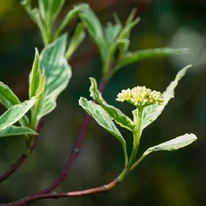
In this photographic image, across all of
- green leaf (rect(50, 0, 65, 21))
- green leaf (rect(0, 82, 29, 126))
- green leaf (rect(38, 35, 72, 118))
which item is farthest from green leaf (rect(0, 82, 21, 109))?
green leaf (rect(50, 0, 65, 21))

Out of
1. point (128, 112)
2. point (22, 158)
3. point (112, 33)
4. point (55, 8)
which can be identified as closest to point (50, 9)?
point (55, 8)

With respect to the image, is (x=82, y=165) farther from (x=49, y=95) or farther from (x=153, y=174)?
(x=49, y=95)

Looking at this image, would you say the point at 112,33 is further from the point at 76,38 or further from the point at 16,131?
the point at 16,131

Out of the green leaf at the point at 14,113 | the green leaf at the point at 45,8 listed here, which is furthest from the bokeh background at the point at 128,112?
the green leaf at the point at 14,113

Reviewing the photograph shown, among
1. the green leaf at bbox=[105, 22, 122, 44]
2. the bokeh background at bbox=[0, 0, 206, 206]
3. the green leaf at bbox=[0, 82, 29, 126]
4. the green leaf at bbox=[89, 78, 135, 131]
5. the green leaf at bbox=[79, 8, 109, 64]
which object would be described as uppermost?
the green leaf at bbox=[0, 82, 29, 126]

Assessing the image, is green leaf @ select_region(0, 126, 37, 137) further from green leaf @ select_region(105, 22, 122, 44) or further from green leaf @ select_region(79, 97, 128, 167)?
green leaf @ select_region(105, 22, 122, 44)
